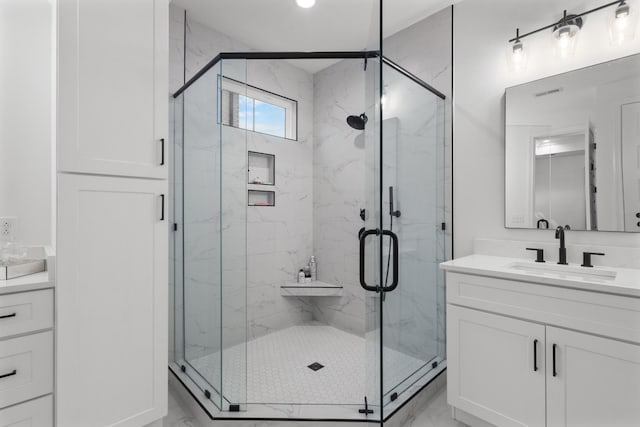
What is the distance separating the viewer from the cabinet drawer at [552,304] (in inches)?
46.9

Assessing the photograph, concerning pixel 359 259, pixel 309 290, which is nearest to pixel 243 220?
pixel 359 259

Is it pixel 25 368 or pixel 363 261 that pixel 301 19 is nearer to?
pixel 363 261

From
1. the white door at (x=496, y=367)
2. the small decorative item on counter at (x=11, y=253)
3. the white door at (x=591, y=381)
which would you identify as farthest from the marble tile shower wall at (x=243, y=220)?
the white door at (x=591, y=381)

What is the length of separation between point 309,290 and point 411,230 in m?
1.42

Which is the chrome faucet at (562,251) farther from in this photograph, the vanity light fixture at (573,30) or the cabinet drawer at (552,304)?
the vanity light fixture at (573,30)

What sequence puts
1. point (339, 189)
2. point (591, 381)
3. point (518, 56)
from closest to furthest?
point (591, 381)
point (518, 56)
point (339, 189)

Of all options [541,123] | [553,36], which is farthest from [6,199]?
[553,36]

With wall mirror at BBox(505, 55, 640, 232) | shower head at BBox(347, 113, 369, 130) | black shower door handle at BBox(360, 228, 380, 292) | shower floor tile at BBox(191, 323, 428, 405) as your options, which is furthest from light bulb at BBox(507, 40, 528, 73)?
shower floor tile at BBox(191, 323, 428, 405)

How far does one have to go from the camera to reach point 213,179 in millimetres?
1840

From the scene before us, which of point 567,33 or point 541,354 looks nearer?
point 541,354

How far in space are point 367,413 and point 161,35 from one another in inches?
84.4

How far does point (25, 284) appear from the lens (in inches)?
44.9

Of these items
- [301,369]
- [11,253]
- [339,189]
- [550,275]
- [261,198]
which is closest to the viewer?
[11,253]

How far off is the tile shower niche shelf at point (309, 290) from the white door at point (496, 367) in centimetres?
145
